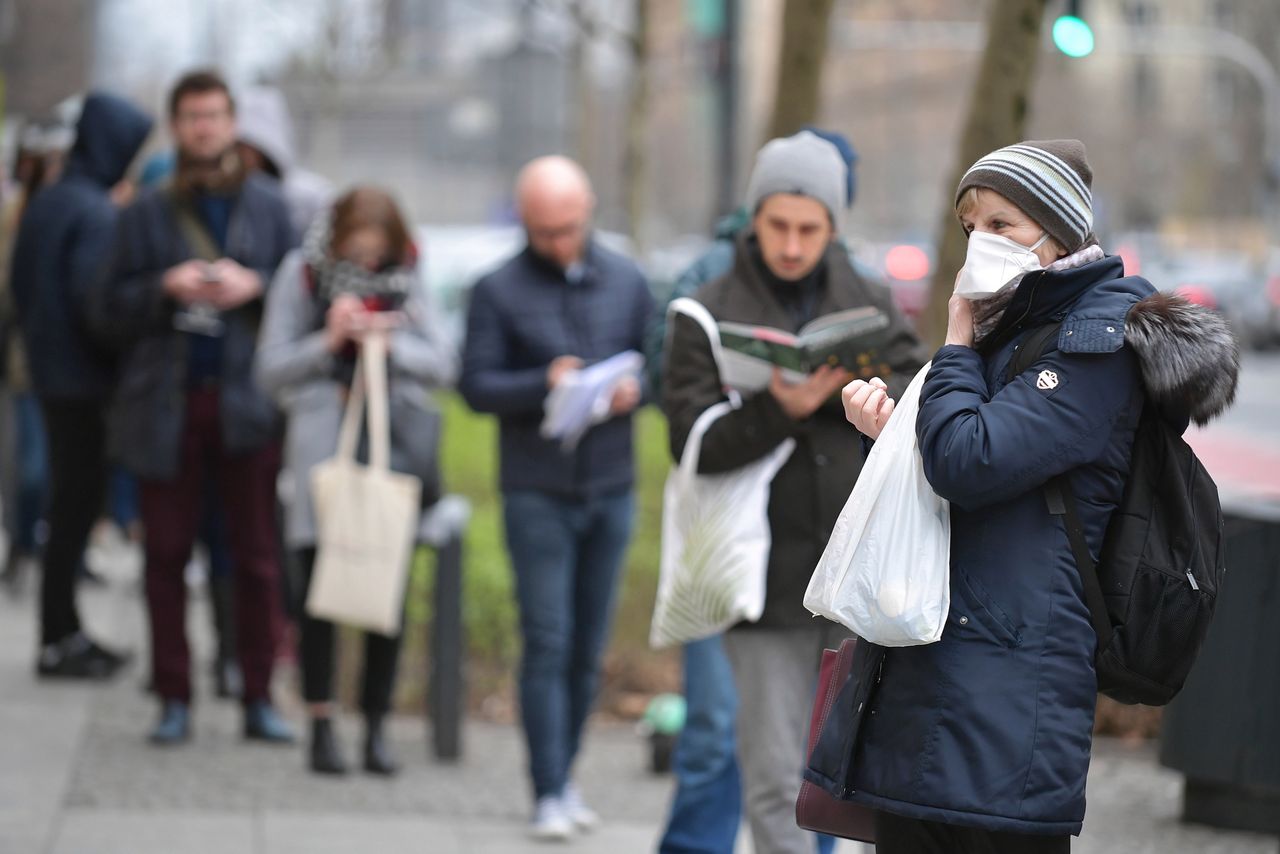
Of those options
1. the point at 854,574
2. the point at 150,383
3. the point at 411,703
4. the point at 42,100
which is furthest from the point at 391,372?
the point at 42,100

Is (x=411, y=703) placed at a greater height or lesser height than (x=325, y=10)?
lesser

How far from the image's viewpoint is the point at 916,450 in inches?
131

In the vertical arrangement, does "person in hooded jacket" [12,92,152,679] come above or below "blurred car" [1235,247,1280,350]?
above

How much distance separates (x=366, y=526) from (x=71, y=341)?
211cm

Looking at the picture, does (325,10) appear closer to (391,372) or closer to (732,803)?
(391,372)

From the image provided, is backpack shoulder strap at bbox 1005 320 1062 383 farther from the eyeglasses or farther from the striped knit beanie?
the eyeglasses

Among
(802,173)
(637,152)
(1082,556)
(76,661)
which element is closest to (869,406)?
(1082,556)

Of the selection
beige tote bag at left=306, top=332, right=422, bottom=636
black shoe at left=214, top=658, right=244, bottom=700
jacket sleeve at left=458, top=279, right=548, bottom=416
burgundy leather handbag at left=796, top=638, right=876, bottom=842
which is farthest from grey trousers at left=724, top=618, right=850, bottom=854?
black shoe at left=214, top=658, right=244, bottom=700

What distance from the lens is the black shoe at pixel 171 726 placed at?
22.6 feet

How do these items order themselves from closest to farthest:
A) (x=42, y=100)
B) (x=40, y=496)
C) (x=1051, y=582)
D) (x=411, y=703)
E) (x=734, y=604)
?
(x=1051, y=582)
(x=734, y=604)
(x=411, y=703)
(x=40, y=496)
(x=42, y=100)

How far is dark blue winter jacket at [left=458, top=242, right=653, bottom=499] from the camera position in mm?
6059

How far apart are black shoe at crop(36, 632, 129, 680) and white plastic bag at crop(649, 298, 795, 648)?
3.96m

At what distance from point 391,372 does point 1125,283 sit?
3704 mm

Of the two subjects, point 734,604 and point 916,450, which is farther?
point 734,604
